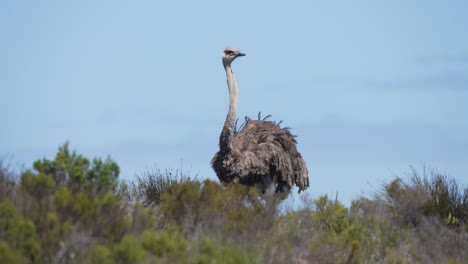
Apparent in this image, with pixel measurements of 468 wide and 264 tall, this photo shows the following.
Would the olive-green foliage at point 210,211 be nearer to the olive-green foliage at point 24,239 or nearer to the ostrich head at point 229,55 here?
the olive-green foliage at point 24,239

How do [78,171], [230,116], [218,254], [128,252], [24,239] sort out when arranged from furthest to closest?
[230,116] < [78,171] < [218,254] < [24,239] < [128,252]

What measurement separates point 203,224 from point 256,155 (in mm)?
4540

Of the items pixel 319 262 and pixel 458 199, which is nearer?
pixel 319 262

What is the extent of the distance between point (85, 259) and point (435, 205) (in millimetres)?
7756

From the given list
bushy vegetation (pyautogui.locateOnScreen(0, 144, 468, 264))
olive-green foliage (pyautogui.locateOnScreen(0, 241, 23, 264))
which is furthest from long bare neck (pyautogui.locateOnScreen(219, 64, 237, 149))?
olive-green foliage (pyautogui.locateOnScreen(0, 241, 23, 264))

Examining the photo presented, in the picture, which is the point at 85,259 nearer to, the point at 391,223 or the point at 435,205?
the point at 391,223

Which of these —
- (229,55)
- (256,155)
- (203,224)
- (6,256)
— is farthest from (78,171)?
(229,55)

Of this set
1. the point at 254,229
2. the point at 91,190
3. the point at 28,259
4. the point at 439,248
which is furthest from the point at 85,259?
the point at 439,248

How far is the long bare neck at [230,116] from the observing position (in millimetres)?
14758

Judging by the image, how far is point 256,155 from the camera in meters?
14.8

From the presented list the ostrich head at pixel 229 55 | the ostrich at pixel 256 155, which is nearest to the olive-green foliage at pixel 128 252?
the ostrich at pixel 256 155

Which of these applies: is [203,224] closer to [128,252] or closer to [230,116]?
[128,252]

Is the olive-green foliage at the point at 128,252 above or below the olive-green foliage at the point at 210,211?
below

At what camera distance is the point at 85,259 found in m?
7.93
